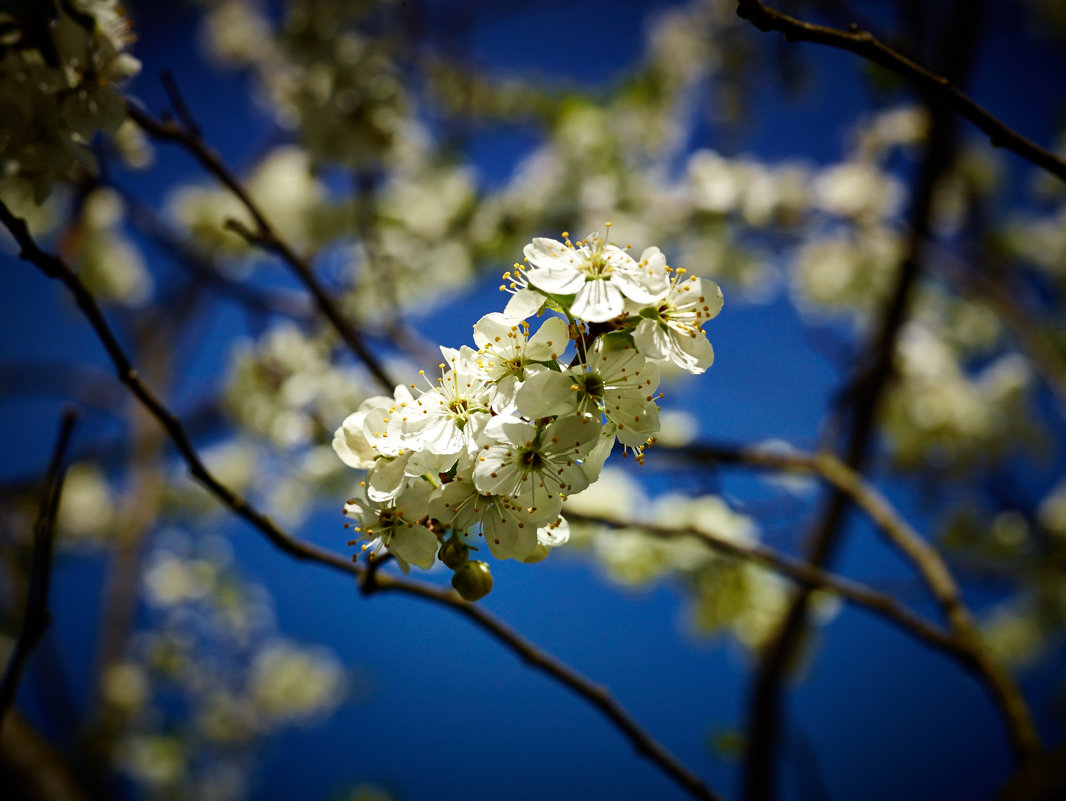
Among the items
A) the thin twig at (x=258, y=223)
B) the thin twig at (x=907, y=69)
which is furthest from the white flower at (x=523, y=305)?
the thin twig at (x=258, y=223)

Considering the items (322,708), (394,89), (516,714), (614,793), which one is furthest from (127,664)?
(394,89)

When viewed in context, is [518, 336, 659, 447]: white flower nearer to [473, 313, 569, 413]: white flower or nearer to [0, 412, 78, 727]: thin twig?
[473, 313, 569, 413]: white flower

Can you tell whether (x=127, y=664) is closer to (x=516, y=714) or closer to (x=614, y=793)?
(x=516, y=714)

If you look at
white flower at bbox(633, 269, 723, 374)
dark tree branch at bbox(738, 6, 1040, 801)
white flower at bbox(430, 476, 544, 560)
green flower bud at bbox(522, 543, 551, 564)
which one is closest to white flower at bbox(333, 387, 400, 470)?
white flower at bbox(430, 476, 544, 560)

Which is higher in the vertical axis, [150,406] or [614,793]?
[614,793]

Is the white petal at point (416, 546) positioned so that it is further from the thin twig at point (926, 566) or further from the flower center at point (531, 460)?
the thin twig at point (926, 566)

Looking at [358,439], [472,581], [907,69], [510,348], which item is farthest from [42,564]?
[907,69]

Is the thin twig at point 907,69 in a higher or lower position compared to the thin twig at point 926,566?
lower
